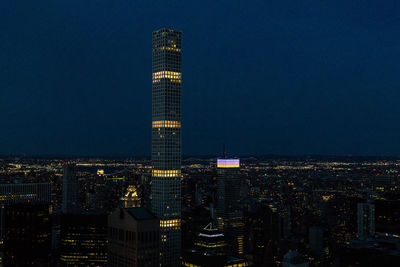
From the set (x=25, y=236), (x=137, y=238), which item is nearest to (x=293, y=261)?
(x=137, y=238)

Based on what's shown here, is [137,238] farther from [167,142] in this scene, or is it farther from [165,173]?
[167,142]

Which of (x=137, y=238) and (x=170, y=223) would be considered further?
(x=170, y=223)

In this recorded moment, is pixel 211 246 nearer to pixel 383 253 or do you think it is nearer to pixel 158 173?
pixel 158 173

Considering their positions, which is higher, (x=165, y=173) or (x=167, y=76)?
(x=167, y=76)

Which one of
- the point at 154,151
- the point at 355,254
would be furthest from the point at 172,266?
the point at 355,254

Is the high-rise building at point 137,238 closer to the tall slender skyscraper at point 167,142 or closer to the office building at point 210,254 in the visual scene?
the office building at point 210,254

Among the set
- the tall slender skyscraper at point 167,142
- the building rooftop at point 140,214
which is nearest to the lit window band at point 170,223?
the tall slender skyscraper at point 167,142

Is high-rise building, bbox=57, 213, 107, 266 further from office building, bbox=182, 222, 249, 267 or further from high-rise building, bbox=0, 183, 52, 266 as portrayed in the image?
office building, bbox=182, 222, 249, 267
